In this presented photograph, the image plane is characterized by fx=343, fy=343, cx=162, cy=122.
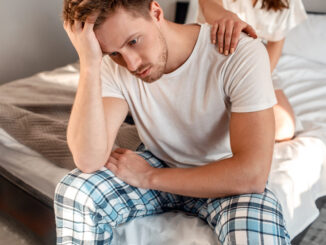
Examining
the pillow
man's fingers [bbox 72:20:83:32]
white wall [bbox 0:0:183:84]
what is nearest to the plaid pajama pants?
man's fingers [bbox 72:20:83:32]

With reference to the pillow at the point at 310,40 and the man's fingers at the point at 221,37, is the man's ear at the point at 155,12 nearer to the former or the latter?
the man's fingers at the point at 221,37

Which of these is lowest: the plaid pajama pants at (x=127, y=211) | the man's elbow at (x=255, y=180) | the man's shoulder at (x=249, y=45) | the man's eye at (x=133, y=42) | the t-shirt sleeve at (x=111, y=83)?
the plaid pajama pants at (x=127, y=211)

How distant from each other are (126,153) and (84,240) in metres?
0.28

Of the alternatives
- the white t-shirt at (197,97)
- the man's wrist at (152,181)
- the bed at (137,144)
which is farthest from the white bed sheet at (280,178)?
the white t-shirt at (197,97)

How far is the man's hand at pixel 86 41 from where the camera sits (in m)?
0.94

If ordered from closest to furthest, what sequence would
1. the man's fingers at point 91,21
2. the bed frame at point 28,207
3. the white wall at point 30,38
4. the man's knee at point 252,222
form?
the man's knee at point 252,222, the man's fingers at point 91,21, the bed frame at point 28,207, the white wall at point 30,38

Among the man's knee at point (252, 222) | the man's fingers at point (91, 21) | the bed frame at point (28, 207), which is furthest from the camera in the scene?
the bed frame at point (28, 207)

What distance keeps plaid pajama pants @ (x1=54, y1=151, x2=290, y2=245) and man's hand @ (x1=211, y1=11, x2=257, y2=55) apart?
416 millimetres

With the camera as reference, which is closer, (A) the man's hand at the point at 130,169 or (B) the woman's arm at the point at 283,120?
(A) the man's hand at the point at 130,169

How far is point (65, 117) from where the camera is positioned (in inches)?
62.1

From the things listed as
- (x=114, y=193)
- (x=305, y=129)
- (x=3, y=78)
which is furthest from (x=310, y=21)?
(x=3, y=78)

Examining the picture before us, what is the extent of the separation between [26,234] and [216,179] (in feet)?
3.49

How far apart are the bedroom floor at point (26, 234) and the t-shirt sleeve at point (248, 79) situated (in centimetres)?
81

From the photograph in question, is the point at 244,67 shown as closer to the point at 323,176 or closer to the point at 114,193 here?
the point at 114,193
